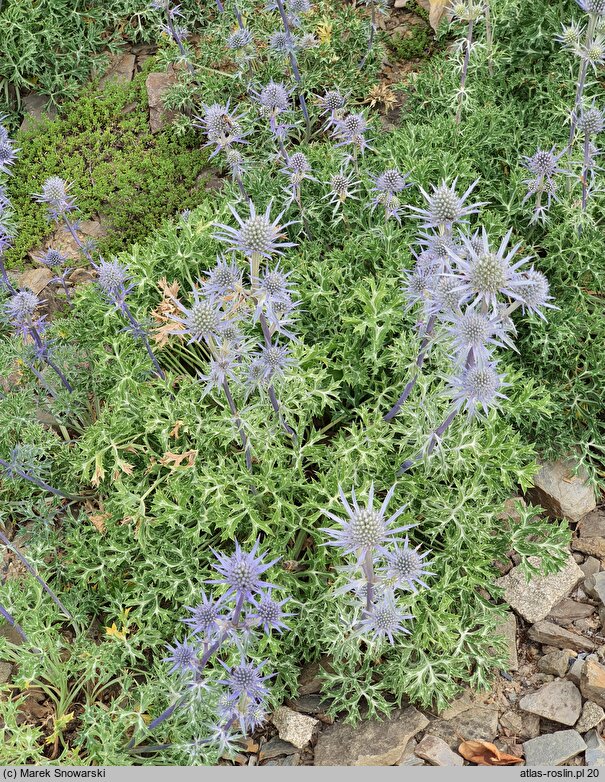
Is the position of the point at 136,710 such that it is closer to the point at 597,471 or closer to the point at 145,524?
the point at 145,524

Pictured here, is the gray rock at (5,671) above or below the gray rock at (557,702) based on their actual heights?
below

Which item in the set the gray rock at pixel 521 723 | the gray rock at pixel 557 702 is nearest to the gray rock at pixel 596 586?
the gray rock at pixel 557 702

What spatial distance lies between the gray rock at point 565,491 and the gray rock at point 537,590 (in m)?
0.38

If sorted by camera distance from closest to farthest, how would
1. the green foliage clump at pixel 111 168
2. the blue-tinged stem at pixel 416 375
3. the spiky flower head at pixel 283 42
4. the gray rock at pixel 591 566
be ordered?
the blue-tinged stem at pixel 416 375 < the gray rock at pixel 591 566 < the spiky flower head at pixel 283 42 < the green foliage clump at pixel 111 168

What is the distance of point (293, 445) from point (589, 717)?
2018 mm

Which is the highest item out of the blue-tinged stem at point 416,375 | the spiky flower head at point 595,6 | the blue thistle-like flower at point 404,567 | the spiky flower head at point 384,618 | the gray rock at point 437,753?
the spiky flower head at point 595,6

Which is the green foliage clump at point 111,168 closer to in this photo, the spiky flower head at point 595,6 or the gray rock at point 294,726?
the spiky flower head at point 595,6

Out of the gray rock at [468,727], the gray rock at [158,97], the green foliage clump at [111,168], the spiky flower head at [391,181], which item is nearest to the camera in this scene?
the gray rock at [468,727]

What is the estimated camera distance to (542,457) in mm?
4613

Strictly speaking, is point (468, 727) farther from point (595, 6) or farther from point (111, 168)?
point (111, 168)

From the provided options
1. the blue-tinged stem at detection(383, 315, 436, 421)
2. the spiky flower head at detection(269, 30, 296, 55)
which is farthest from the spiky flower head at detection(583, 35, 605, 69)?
the spiky flower head at detection(269, 30, 296, 55)

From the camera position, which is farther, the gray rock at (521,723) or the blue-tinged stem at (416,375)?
the gray rock at (521,723)

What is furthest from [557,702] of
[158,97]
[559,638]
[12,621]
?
[158,97]

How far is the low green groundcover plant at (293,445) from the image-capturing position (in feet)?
10.5
